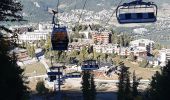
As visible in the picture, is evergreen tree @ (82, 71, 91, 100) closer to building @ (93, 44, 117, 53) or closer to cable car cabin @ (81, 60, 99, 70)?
cable car cabin @ (81, 60, 99, 70)

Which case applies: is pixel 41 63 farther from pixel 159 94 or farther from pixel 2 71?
pixel 2 71

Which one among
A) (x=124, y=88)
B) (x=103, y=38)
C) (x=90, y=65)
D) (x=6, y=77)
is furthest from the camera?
(x=103, y=38)

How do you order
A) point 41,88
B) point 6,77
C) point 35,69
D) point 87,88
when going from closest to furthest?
point 6,77
point 87,88
point 41,88
point 35,69

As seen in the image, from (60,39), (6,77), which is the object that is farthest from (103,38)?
(6,77)

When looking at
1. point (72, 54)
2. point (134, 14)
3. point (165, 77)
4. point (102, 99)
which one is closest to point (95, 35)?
point (72, 54)

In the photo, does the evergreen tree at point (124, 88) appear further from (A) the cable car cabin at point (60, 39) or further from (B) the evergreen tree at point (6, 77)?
(B) the evergreen tree at point (6, 77)

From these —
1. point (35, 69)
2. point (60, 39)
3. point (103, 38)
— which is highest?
point (60, 39)

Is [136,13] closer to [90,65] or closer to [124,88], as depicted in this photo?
[90,65]
